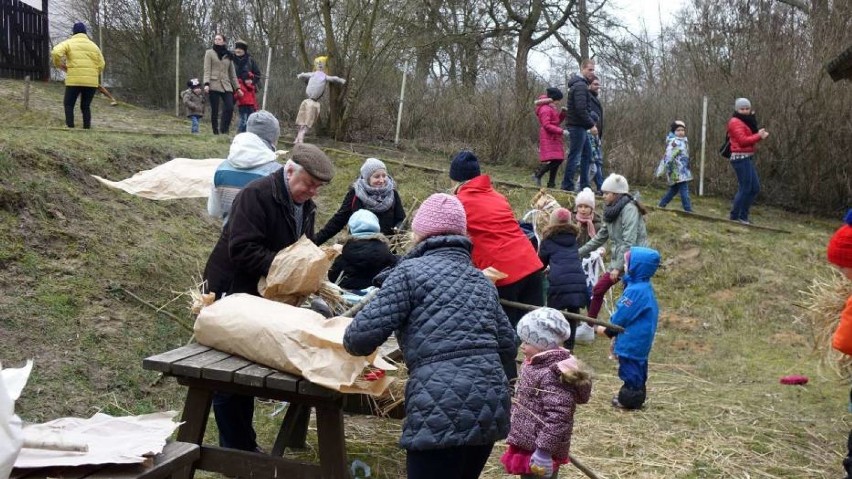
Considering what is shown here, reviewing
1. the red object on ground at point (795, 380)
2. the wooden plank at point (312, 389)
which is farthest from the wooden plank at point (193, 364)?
the red object on ground at point (795, 380)

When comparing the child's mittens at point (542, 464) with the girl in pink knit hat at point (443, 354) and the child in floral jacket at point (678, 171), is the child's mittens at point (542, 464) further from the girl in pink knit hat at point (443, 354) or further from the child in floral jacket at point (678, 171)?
the child in floral jacket at point (678, 171)

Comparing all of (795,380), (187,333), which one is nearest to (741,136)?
(795,380)

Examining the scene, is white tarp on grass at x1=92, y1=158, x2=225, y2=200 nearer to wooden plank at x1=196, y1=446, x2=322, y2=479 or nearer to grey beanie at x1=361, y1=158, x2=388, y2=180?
grey beanie at x1=361, y1=158, x2=388, y2=180

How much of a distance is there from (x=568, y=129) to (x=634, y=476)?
7.64 metres

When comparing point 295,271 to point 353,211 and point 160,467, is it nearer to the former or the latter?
point 160,467

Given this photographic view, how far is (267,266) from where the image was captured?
4434mm

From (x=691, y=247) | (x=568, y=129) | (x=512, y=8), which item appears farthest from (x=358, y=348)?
(x=512, y=8)

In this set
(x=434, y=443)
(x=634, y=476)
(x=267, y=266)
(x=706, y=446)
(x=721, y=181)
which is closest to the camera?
(x=434, y=443)

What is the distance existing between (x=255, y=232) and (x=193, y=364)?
84cm

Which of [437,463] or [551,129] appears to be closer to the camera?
[437,463]

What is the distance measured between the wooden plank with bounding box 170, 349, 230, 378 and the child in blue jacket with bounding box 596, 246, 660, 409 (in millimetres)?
2988

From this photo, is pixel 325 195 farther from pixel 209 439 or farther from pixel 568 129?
pixel 209 439

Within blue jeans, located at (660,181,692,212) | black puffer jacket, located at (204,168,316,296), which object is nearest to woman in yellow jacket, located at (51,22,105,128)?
blue jeans, located at (660,181,692,212)

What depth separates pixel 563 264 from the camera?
7562mm
